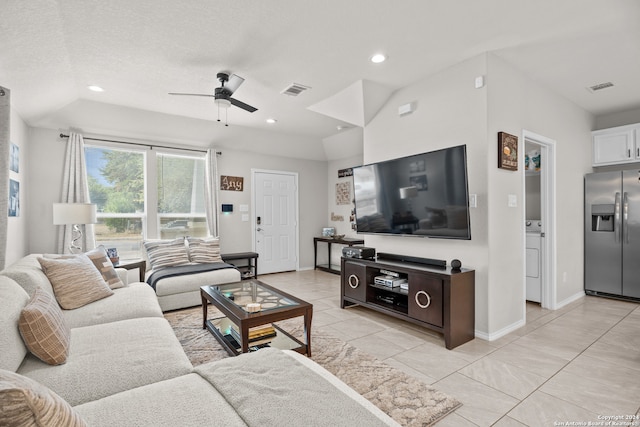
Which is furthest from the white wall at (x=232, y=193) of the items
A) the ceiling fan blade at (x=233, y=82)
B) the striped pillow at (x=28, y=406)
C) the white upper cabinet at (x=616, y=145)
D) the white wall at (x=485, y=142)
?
the white upper cabinet at (x=616, y=145)

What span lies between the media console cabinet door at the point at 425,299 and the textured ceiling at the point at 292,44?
82.5 inches

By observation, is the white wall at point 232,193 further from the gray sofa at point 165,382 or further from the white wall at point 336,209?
the gray sofa at point 165,382

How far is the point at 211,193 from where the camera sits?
5.43 metres

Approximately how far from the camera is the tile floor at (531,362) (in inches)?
74.4

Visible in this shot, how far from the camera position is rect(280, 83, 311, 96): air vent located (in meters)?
3.59

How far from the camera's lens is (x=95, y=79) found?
3371 millimetres

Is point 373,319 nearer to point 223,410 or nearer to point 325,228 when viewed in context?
point 223,410

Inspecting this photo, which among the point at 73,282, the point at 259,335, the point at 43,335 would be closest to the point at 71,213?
the point at 73,282

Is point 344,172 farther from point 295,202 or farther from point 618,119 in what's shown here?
point 618,119

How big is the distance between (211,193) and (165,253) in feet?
4.54

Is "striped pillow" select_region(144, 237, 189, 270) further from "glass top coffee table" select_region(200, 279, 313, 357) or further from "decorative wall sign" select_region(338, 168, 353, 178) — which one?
"decorative wall sign" select_region(338, 168, 353, 178)

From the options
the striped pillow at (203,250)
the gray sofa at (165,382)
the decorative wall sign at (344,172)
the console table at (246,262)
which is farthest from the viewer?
the decorative wall sign at (344,172)

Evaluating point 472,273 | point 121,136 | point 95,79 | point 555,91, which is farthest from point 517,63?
point 121,136

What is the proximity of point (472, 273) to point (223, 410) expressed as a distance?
2541 mm
